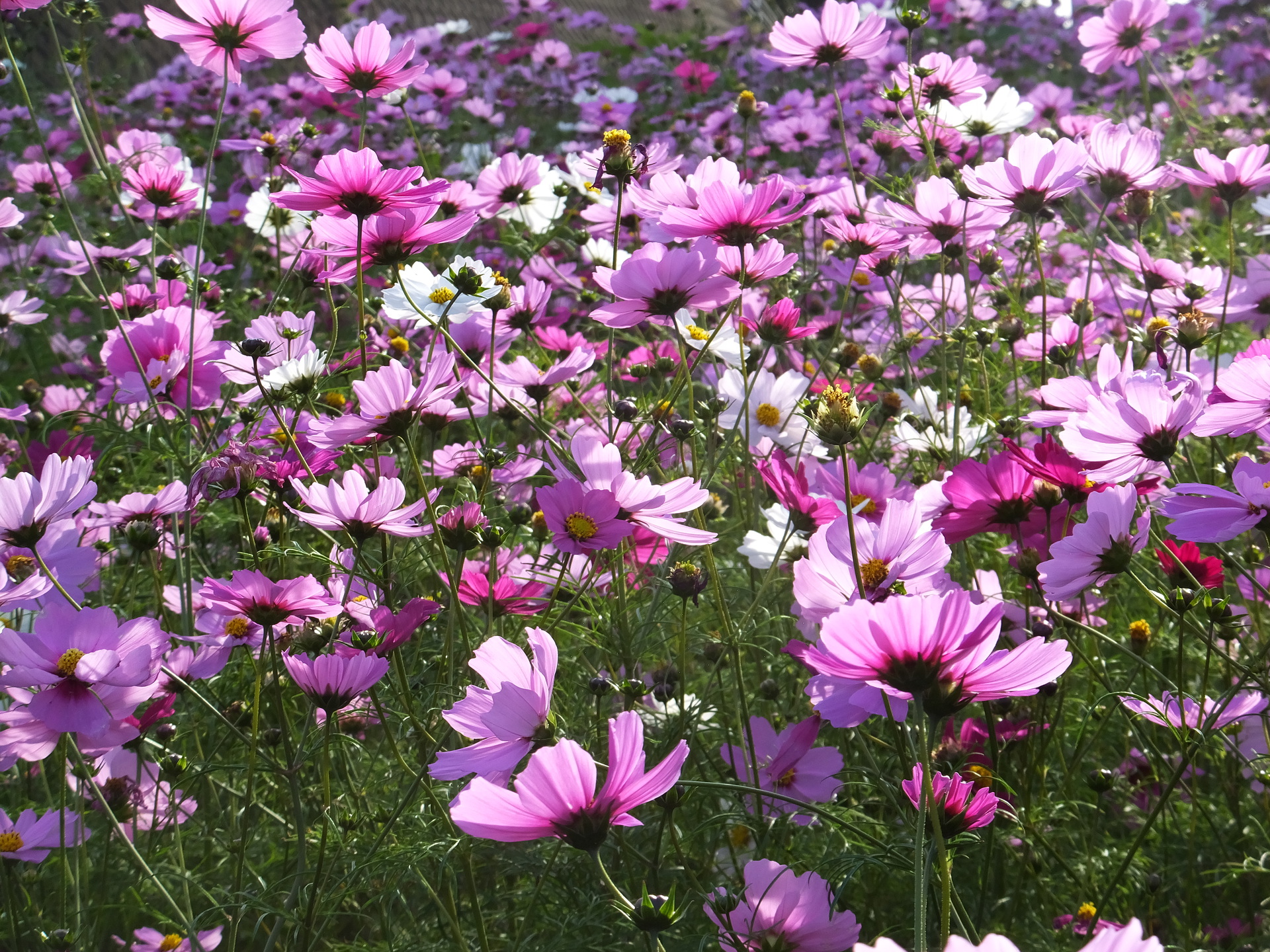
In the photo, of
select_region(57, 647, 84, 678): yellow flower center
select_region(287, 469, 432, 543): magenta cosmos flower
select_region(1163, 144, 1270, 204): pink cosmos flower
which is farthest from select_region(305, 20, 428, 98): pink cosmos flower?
select_region(1163, 144, 1270, 204): pink cosmos flower

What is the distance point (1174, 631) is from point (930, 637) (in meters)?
0.82

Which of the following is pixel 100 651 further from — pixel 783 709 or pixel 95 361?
pixel 95 361

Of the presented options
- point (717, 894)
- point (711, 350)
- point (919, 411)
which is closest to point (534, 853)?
point (717, 894)

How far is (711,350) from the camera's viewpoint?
1061 mm

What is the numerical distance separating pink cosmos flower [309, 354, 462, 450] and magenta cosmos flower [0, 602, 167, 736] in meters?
0.17

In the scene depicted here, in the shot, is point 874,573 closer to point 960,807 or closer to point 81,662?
point 960,807

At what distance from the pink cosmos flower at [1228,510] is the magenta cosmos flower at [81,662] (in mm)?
631

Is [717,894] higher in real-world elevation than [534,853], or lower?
higher

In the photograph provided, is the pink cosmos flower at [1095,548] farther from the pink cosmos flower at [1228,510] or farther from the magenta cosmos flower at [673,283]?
the magenta cosmos flower at [673,283]

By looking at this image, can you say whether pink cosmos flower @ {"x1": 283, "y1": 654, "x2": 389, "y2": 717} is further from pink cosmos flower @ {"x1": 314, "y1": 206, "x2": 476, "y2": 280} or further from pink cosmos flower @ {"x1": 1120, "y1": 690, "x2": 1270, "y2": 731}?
pink cosmos flower @ {"x1": 1120, "y1": 690, "x2": 1270, "y2": 731}

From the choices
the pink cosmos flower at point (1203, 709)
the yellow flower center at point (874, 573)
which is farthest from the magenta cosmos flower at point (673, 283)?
the pink cosmos flower at point (1203, 709)

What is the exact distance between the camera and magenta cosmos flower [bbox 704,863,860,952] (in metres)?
0.56

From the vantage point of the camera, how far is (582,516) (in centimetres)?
68

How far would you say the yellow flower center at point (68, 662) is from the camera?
0.67m
